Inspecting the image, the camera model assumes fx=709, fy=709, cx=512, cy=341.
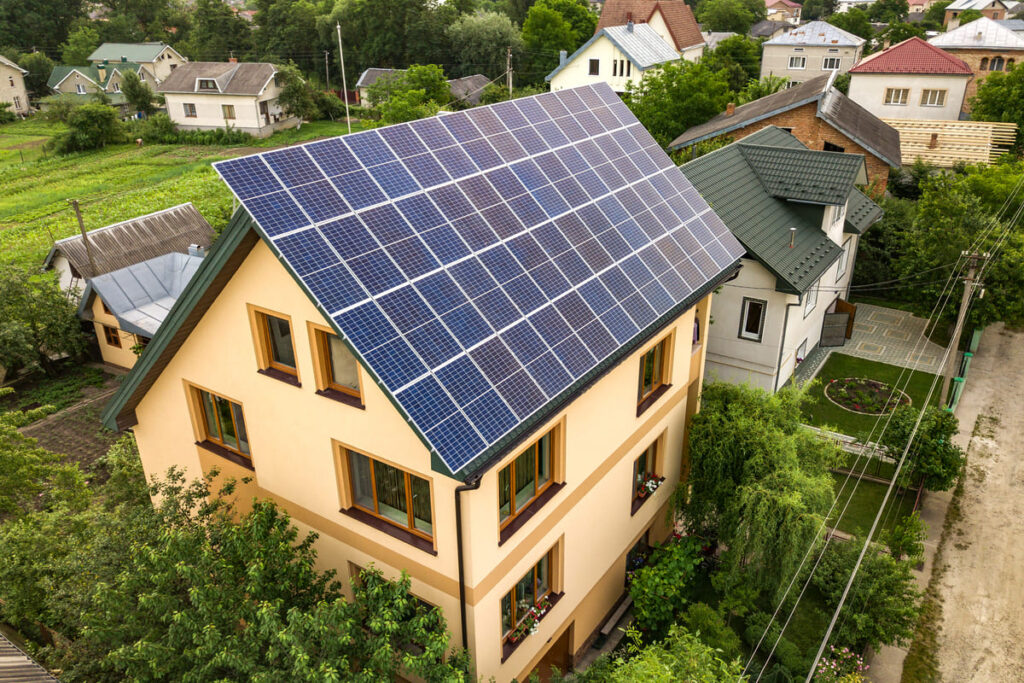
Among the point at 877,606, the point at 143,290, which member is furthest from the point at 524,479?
the point at 143,290

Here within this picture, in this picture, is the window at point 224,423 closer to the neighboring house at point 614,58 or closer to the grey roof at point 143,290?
the grey roof at point 143,290

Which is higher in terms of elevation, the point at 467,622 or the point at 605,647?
the point at 467,622

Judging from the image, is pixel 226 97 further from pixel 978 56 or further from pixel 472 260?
pixel 472 260

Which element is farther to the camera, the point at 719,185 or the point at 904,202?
the point at 904,202

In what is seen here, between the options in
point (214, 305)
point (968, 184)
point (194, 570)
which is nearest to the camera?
point (194, 570)

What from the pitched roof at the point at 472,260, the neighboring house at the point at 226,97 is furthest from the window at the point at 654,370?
the neighboring house at the point at 226,97

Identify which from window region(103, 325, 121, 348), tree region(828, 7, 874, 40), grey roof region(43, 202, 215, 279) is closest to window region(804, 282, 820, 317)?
window region(103, 325, 121, 348)

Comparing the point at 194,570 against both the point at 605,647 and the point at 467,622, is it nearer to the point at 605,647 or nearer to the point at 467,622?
the point at 467,622

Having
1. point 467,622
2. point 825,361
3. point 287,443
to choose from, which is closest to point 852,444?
point 825,361
